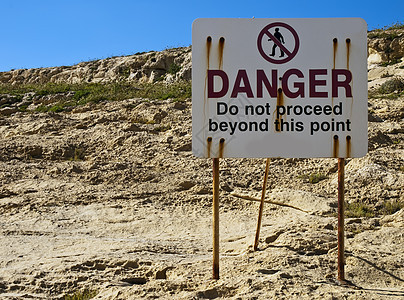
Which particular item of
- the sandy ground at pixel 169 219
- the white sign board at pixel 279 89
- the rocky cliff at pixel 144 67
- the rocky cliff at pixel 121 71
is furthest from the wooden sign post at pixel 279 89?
the rocky cliff at pixel 121 71

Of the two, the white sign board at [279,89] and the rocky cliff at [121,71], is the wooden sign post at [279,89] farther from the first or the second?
the rocky cliff at [121,71]

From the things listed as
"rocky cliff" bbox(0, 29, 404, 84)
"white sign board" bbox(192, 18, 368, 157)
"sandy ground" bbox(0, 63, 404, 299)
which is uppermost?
"rocky cliff" bbox(0, 29, 404, 84)

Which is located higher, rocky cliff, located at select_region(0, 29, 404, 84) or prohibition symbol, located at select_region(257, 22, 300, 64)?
rocky cliff, located at select_region(0, 29, 404, 84)

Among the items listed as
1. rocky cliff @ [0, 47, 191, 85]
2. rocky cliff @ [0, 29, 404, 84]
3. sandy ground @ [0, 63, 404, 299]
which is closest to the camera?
sandy ground @ [0, 63, 404, 299]

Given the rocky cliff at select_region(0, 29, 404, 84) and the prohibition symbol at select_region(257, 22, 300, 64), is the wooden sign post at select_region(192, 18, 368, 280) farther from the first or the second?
the rocky cliff at select_region(0, 29, 404, 84)

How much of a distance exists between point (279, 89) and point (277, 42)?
379 mm

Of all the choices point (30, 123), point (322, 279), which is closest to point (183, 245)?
point (322, 279)

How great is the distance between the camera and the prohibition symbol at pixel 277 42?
140 inches

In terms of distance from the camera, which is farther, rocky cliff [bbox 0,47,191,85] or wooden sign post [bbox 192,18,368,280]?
rocky cliff [bbox 0,47,191,85]

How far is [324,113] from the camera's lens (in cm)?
356

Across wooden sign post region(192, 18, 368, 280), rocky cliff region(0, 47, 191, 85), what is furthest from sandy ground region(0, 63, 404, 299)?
rocky cliff region(0, 47, 191, 85)

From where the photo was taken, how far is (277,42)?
3.55m

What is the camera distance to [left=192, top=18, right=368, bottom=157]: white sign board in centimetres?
355

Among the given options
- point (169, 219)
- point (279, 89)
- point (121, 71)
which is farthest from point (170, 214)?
point (121, 71)
